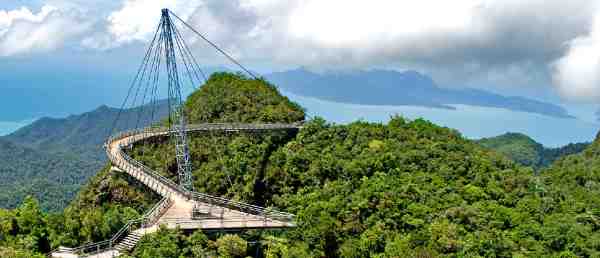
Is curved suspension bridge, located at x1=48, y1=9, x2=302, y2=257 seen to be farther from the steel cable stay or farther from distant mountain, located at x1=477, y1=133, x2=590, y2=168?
distant mountain, located at x1=477, y1=133, x2=590, y2=168

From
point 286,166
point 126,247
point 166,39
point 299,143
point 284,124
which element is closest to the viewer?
point 126,247

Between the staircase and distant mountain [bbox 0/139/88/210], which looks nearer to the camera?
the staircase

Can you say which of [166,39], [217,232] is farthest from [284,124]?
[217,232]

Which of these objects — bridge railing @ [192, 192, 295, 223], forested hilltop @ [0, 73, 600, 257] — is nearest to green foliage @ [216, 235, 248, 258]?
forested hilltop @ [0, 73, 600, 257]

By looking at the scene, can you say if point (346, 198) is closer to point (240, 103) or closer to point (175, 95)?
point (175, 95)

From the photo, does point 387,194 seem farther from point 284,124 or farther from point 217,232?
point 284,124

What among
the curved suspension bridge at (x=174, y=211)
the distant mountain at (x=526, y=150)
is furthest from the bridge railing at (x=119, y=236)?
the distant mountain at (x=526, y=150)
